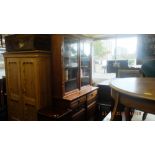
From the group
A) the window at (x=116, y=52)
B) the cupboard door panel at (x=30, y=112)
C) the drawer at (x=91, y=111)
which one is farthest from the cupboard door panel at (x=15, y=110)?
the window at (x=116, y=52)

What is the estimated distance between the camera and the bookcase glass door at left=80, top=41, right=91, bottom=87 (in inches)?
101

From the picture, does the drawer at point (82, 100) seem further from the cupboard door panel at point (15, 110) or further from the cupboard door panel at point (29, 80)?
the cupboard door panel at point (15, 110)

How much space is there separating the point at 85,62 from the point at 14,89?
1.20 metres

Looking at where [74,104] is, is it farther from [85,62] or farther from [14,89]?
[14,89]

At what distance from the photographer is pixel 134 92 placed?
0.93 meters

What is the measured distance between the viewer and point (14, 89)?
2.35 metres

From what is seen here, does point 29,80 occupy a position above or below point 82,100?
above

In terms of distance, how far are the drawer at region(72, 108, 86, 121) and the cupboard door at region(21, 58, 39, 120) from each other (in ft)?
1.93

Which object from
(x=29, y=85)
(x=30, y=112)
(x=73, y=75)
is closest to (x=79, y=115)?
(x=73, y=75)

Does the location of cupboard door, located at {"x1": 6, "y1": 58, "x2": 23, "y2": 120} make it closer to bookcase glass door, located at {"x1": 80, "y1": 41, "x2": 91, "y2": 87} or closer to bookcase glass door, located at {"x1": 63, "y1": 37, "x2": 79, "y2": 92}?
bookcase glass door, located at {"x1": 63, "y1": 37, "x2": 79, "y2": 92}

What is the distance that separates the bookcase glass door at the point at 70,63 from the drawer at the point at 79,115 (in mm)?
369

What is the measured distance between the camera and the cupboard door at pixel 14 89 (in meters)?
2.27

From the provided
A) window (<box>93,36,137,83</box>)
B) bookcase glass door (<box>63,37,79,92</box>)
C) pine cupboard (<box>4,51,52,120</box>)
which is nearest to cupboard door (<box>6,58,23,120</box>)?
pine cupboard (<box>4,51,52,120</box>)
